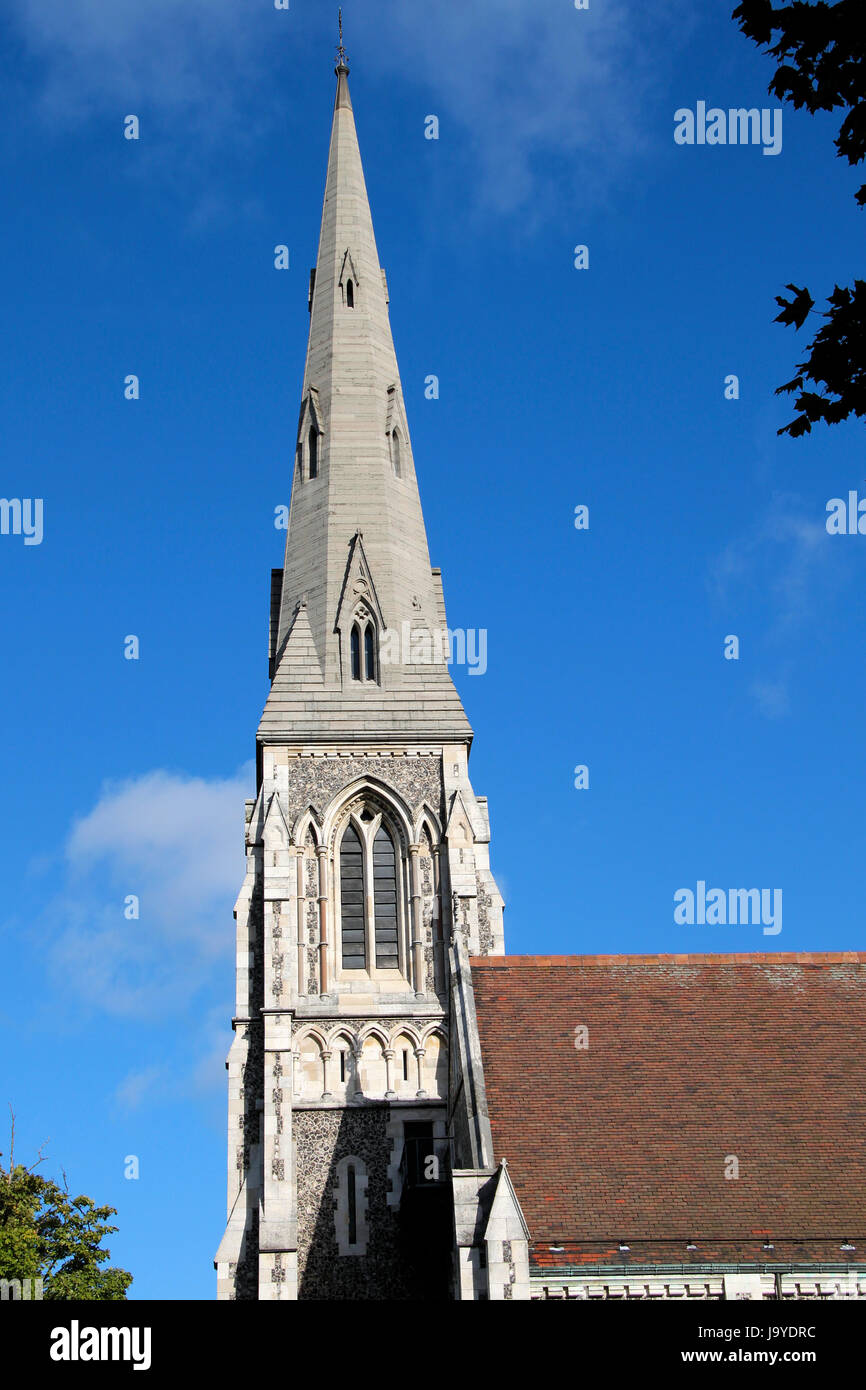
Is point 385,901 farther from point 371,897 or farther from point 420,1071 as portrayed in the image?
point 420,1071

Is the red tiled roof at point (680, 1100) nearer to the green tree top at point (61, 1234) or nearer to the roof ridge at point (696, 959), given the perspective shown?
the roof ridge at point (696, 959)

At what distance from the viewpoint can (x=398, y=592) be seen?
36938mm

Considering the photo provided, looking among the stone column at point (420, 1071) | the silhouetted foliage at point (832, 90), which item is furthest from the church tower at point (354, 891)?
the silhouetted foliage at point (832, 90)

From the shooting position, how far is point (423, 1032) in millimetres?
31578

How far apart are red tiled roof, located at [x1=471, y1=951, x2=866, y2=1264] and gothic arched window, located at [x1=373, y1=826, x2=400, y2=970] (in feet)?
26.9

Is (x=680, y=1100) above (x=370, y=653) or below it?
below

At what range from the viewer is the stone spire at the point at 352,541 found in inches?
1382

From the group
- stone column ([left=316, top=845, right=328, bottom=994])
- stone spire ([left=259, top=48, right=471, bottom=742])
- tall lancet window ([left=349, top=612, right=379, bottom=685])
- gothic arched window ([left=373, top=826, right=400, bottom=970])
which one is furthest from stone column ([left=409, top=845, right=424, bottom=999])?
tall lancet window ([left=349, top=612, right=379, bottom=685])

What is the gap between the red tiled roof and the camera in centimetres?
1959

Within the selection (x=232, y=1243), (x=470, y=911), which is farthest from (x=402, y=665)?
(x=232, y=1243)

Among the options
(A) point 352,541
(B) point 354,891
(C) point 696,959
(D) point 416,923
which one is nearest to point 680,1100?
(C) point 696,959

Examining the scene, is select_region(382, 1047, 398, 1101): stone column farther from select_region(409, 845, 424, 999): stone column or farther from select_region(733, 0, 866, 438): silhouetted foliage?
select_region(733, 0, 866, 438): silhouetted foliage

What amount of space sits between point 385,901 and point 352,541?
27.8 ft

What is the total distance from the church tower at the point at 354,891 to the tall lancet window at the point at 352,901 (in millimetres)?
39
